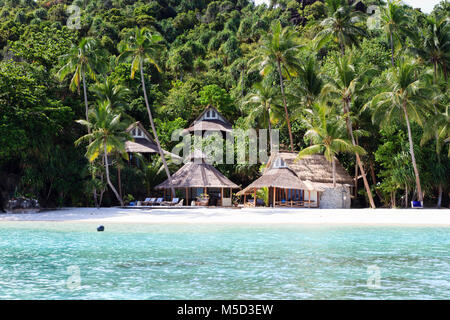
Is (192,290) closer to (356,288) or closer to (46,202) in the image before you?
(356,288)

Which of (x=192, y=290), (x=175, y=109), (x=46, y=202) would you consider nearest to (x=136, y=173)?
(x=46, y=202)

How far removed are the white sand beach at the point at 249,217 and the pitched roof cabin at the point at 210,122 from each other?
40.9 ft

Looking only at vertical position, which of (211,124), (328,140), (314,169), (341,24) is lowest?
(314,169)

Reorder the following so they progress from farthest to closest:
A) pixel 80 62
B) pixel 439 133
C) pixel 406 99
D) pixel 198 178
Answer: pixel 80 62
pixel 198 178
pixel 439 133
pixel 406 99

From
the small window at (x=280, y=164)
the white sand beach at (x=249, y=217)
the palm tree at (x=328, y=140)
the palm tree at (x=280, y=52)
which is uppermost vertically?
the palm tree at (x=280, y=52)

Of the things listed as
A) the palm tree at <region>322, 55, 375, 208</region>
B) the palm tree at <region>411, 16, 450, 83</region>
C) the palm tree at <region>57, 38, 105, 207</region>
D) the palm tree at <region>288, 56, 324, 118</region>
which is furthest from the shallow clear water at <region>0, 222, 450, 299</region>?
the palm tree at <region>411, 16, 450, 83</region>

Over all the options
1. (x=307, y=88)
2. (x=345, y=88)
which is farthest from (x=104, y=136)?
(x=345, y=88)

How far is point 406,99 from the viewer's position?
2627 centimetres

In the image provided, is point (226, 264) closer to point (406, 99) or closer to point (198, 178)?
point (198, 178)

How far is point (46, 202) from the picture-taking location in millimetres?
28359

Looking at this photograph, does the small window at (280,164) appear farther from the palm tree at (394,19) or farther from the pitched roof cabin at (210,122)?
the palm tree at (394,19)

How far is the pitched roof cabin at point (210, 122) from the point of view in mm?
37219

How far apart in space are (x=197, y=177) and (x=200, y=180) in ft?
1.20

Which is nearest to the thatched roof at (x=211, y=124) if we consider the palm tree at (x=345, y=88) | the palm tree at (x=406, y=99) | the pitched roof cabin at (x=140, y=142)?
the pitched roof cabin at (x=140, y=142)
